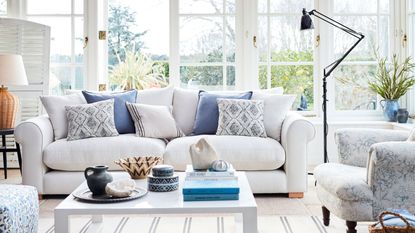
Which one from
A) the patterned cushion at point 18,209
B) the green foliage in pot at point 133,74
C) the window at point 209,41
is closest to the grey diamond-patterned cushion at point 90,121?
the green foliage in pot at point 133,74

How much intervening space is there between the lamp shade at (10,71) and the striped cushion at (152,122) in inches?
46.0

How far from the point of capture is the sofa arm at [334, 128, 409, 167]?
11.1ft

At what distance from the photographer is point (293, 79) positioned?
5781 mm

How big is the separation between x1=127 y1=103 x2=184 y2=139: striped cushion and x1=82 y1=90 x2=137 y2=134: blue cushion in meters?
0.07

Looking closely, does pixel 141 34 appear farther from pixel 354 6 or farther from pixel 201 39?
pixel 354 6

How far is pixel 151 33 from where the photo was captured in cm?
609

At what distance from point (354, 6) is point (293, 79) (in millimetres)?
1048

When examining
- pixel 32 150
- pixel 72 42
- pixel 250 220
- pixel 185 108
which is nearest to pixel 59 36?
pixel 72 42

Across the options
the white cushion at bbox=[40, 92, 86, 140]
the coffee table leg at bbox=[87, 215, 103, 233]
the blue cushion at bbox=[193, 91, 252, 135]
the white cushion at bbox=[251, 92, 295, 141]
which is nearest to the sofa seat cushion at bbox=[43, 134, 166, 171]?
the white cushion at bbox=[40, 92, 86, 140]

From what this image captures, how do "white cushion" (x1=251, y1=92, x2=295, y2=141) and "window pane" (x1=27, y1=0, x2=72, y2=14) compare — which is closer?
"white cushion" (x1=251, y1=92, x2=295, y2=141)

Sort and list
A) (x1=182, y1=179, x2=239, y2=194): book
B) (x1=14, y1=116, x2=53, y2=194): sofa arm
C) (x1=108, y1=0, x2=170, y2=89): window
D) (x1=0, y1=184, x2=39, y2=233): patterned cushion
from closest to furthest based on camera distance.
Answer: (x1=0, y1=184, x2=39, y2=233): patterned cushion
(x1=182, y1=179, x2=239, y2=194): book
(x1=14, y1=116, x2=53, y2=194): sofa arm
(x1=108, y1=0, x2=170, y2=89): window

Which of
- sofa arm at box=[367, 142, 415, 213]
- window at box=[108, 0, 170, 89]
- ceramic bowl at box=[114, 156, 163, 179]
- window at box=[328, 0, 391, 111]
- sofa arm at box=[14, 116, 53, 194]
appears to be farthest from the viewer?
window at box=[108, 0, 170, 89]

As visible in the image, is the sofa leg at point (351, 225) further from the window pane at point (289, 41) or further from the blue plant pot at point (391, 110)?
the window pane at point (289, 41)

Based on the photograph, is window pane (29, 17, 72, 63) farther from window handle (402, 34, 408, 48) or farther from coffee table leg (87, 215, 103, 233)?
window handle (402, 34, 408, 48)
